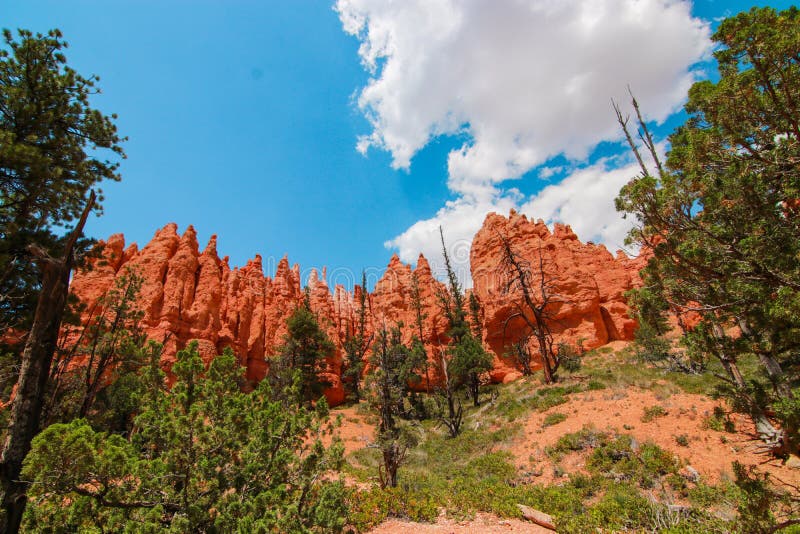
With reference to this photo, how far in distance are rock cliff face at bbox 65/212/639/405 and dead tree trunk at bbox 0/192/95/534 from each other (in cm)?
1991

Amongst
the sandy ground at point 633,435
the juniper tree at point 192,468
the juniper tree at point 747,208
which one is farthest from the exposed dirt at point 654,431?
the juniper tree at point 192,468

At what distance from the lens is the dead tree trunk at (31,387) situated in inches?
193

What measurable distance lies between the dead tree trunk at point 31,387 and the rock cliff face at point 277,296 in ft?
65.3

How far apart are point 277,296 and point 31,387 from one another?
34.5 m

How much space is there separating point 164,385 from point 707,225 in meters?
11.4

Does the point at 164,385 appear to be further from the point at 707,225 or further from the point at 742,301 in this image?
the point at 707,225

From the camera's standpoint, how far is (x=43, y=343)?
592 centimetres

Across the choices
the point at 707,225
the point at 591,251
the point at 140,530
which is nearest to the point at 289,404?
the point at 140,530

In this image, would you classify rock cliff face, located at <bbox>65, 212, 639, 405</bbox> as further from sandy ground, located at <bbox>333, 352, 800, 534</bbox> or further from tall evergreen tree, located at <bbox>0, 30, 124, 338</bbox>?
tall evergreen tree, located at <bbox>0, 30, 124, 338</bbox>

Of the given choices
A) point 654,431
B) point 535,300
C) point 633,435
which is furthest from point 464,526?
point 535,300

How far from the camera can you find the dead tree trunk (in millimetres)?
4891

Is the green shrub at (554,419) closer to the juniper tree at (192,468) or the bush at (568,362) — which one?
the bush at (568,362)

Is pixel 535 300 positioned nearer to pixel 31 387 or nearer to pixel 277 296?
pixel 277 296

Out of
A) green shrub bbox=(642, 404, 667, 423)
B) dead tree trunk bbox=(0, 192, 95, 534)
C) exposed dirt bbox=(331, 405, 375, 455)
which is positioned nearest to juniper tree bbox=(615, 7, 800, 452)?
green shrub bbox=(642, 404, 667, 423)
